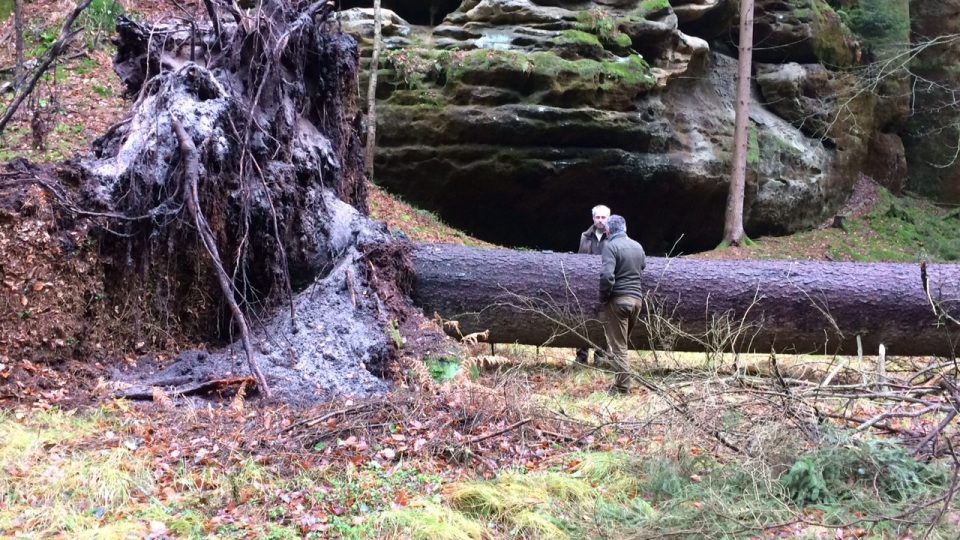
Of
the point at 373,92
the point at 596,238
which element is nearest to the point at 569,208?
the point at 373,92

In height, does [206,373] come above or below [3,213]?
below

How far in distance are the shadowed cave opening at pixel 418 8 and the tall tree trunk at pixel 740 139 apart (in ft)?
22.5

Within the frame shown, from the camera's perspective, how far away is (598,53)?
15555mm

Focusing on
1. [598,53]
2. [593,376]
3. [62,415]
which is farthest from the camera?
[598,53]

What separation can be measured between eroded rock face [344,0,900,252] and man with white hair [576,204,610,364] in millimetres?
6064

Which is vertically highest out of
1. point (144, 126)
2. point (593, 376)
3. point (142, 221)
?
point (144, 126)

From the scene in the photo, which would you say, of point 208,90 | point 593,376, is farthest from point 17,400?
point 593,376

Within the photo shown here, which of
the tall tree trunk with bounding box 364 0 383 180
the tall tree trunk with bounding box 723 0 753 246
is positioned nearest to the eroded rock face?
the tall tree trunk with bounding box 364 0 383 180

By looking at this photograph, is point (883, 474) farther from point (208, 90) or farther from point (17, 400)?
point (208, 90)

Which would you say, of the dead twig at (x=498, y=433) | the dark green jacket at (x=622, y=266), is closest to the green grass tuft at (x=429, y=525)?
the dead twig at (x=498, y=433)

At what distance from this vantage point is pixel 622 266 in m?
7.94

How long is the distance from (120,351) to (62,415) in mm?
1130

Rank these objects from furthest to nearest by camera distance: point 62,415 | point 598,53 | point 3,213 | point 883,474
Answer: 1. point 598,53
2. point 3,213
3. point 62,415
4. point 883,474

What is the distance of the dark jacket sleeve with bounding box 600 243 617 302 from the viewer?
7.83 m
